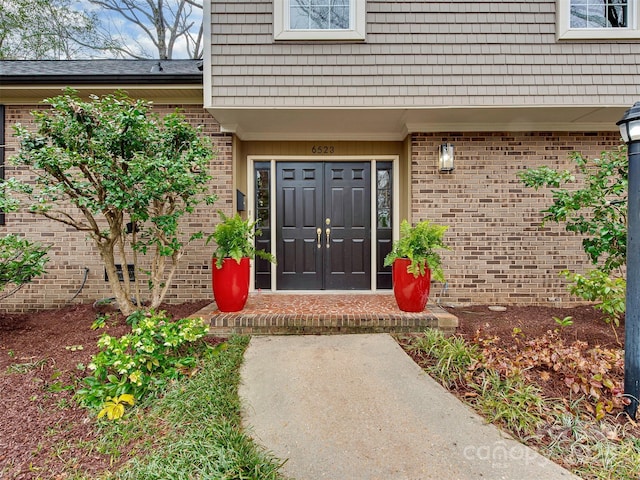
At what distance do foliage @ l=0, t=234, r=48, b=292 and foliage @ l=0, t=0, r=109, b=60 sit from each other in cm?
959

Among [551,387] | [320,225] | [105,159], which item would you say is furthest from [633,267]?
[105,159]

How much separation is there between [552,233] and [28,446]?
545 cm

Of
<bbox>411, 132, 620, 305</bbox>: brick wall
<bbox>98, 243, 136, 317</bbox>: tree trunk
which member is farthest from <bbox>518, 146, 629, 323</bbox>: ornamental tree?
<bbox>98, 243, 136, 317</bbox>: tree trunk

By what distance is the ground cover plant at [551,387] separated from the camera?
5.54 ft

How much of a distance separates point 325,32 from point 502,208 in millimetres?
3108

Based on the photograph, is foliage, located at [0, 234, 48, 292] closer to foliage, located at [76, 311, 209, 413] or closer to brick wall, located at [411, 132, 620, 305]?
foliage, located at [76, 311, 209, 413]

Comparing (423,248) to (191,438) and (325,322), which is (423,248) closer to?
(325,322)

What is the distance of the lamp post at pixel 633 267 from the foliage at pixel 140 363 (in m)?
2.90

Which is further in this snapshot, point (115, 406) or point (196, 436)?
Result: point (115, 406)

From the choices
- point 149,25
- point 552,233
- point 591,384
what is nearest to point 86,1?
point 149,25

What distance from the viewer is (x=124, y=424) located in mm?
1903

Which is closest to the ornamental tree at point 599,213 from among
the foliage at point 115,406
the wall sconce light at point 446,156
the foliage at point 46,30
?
the wall sconce light at point 446,156

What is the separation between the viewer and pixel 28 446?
1763 mm

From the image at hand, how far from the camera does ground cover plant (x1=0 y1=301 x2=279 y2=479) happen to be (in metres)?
1.57
